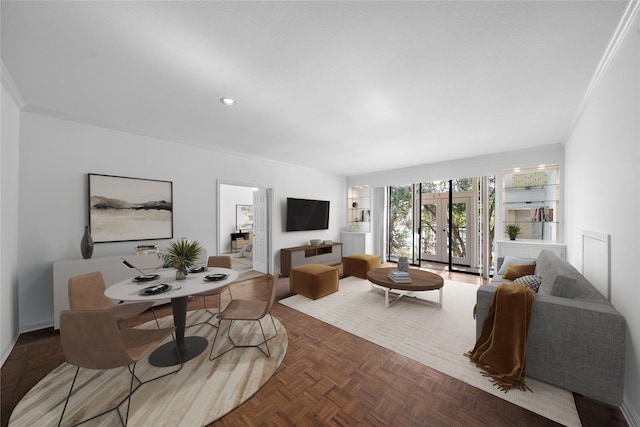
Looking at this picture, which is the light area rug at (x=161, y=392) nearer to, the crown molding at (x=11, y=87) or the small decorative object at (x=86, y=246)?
the small decorative object at (x=86, y=246)

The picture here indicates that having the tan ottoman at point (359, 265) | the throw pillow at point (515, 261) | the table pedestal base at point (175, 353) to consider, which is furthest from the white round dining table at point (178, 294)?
the throw pillow at point (515, 261)

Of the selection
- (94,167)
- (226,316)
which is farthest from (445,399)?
(94,167)

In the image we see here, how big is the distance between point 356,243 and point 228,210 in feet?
16.3

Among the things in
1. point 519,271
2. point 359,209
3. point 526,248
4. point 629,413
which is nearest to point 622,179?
point 629,413

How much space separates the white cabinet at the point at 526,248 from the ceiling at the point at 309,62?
6.38 feet

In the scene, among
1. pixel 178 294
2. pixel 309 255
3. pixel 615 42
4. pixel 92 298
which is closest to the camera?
pixel 615 42

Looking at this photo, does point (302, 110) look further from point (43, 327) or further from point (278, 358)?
point (43, 327)

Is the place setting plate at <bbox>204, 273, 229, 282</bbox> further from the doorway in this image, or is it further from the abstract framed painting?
the doorway

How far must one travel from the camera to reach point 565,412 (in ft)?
5.22

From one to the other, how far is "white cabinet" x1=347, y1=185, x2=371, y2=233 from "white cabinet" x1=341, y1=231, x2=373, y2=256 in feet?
1.05

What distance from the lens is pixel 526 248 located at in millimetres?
4129

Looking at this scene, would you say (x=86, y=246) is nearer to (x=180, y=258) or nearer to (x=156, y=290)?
(x=180, y=258)

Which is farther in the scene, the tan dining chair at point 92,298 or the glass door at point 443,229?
the glass door at point 443,229

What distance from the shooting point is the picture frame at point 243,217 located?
29.5ft
